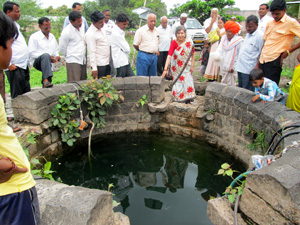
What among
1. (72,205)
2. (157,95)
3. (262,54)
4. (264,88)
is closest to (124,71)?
(157,95)

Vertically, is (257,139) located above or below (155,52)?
below

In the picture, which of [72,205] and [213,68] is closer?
[72,205]

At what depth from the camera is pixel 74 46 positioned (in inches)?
190

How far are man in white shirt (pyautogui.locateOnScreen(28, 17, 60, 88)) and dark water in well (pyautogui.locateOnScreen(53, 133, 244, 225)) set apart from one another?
156 cm

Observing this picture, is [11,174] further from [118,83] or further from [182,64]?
[182,64]

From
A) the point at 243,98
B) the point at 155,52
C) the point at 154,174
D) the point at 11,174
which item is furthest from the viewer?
the point at 155,52

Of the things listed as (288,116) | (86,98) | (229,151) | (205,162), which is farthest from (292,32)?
(86,98)

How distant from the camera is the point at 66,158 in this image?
447cm

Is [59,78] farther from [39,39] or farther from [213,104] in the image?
[213,104]

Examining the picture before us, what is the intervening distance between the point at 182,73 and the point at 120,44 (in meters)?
1.48

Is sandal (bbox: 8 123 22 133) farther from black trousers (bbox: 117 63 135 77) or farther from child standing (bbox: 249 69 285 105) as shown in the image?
child standing (bbox: 249 69 285 105)

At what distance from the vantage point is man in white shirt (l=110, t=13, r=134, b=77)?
521 cm

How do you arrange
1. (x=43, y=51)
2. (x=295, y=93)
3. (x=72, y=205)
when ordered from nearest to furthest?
(x=72, y=205) → (x=295, y=93) → (x=43, y=51)

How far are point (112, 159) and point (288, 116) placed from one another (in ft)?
9.67
